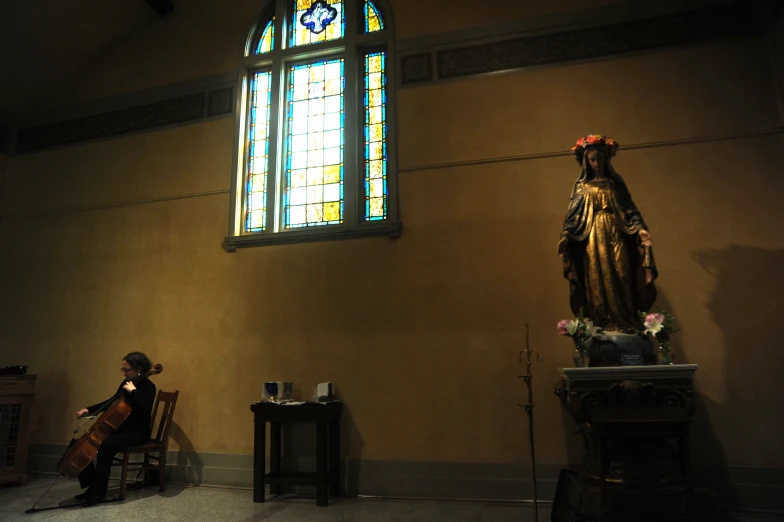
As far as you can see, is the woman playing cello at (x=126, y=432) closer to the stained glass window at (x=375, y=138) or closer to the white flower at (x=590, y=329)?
the stained glass window at (x=375, y=138)

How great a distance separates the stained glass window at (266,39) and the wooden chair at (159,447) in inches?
153

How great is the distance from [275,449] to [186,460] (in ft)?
3.59

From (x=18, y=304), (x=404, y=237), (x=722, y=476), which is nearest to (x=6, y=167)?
(x=18, y=304)

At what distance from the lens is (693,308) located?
4.50m

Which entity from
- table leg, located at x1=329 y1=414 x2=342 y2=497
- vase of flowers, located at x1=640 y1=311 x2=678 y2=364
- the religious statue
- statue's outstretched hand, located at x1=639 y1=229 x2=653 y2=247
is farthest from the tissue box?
statue's outstretched hand, located at x1=639 y1=229 x2=653 y2=247

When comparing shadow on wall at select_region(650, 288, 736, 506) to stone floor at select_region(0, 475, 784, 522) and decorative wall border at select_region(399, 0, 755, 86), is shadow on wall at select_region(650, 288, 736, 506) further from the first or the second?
decorative wall border at select_region(399, 0, 755, 86)

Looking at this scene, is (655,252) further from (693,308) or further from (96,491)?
(96,491)

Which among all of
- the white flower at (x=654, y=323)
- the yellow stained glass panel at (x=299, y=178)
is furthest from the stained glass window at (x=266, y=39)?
the white flower at (x=654, y=323)

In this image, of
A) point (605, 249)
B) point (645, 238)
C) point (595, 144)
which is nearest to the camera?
point (645, 238)

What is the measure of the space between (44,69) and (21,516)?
5110mm

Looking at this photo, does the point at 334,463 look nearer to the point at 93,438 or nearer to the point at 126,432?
the point at 126,432

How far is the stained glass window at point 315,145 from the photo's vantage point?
223 inches

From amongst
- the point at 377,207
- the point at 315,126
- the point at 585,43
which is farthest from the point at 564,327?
the point at 315,126

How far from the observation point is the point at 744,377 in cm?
430
